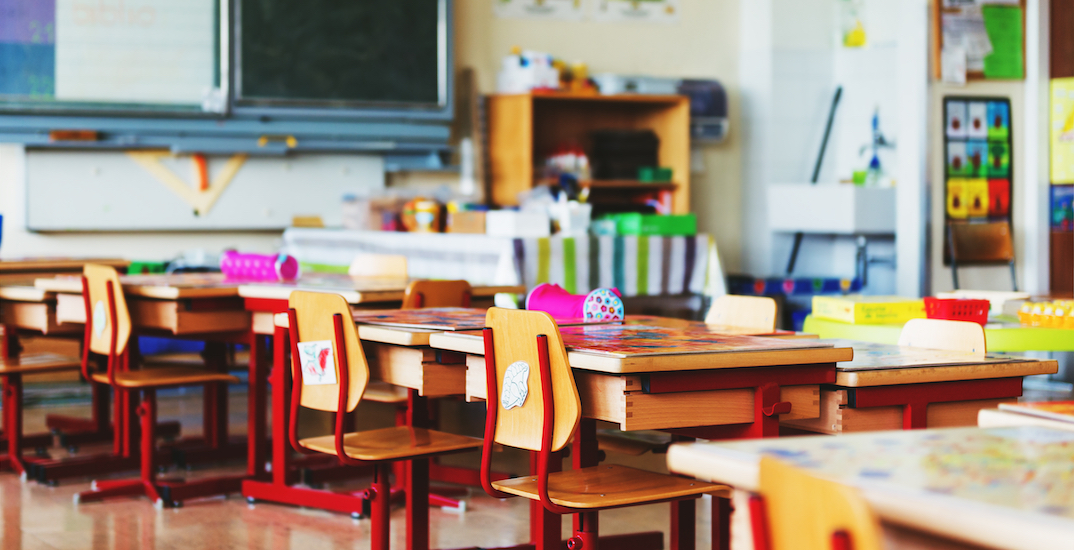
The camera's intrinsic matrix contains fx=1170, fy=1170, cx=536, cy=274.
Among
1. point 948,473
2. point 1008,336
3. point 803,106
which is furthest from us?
point 803,106

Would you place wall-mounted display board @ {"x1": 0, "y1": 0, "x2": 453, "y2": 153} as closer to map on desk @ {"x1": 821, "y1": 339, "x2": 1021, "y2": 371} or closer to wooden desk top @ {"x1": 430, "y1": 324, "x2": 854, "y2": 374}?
wooden desk top @ {"x1": 430, "y1": 324, "x2": 854, "y2": 374}

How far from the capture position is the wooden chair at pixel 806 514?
1.01 m

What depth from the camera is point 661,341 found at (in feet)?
7.39

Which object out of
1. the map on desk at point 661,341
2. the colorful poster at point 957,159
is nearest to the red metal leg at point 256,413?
the map on desk at point 661,341

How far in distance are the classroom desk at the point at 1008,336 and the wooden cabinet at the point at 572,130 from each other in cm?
355

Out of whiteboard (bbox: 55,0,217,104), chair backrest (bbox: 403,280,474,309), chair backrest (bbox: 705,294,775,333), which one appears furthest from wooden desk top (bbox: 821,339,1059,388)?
whiteboard (bbox: 55,0,217,104)

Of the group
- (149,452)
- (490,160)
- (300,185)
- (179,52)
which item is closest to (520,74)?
(490,160)

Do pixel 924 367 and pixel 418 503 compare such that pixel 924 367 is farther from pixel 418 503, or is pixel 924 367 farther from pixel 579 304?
pixel 418 503

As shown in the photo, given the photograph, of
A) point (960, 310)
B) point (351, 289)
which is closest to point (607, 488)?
point (960, 310)

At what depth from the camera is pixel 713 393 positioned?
210 centimetres

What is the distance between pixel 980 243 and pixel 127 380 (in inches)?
169

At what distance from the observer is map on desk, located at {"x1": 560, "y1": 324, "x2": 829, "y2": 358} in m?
2.09

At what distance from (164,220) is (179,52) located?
91 centimetres

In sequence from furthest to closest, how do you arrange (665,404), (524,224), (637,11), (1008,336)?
(637,11)
(524,224)
(1008,336)
(665,404)
